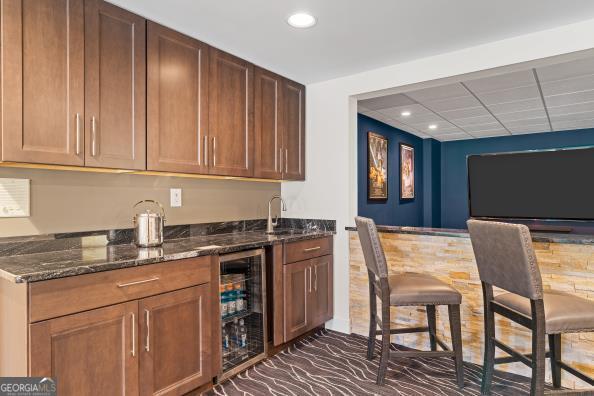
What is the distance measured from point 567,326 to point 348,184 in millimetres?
1841

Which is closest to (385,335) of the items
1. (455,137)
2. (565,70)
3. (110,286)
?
(110,286)

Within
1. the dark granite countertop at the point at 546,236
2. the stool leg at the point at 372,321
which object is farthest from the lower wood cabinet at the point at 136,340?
the dark granite countertop at the point at 546,236

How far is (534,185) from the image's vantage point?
3.54m

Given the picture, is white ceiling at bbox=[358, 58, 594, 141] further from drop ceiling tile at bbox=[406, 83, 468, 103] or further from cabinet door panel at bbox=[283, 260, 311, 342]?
cabinet door panel at bbox=[283, 260, 311, 342]

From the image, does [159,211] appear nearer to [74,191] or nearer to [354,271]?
[74,191]

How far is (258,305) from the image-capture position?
102 inches

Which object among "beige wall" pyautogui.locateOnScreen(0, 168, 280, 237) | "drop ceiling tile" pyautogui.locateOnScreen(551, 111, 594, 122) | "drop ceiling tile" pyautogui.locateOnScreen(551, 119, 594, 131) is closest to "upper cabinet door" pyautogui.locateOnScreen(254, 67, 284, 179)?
"beige wall" pyautogui.locateOnScreen(0, 168, 280, 237)

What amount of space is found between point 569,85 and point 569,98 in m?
0.55

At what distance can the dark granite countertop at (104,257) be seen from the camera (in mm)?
1536

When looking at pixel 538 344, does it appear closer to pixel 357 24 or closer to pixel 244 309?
pixel 244 309

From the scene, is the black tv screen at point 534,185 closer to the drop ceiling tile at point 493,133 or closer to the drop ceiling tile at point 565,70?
the drop ceiling tile at point 565,70

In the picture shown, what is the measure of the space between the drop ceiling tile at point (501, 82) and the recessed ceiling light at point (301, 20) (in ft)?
6.24

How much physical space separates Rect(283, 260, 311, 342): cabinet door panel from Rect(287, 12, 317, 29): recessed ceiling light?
1.64 metres

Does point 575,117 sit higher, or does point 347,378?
point 575,117
